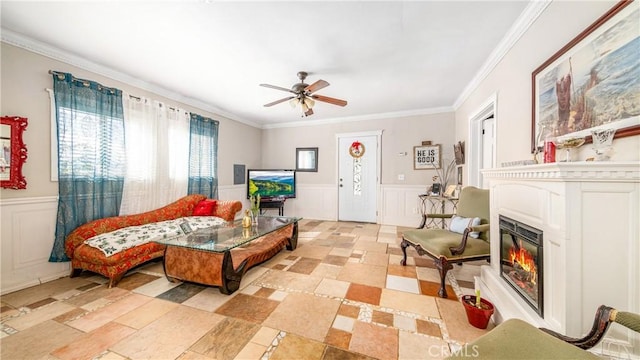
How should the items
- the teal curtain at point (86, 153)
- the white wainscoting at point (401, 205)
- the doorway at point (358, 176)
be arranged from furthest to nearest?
the doorway at point (358, 176) < the white wainscoting at point (401, 205) < the teal curtain at point (86, 153)

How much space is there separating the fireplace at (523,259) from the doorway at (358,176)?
339cm

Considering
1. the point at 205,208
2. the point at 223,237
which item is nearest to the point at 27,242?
the point at 205,208

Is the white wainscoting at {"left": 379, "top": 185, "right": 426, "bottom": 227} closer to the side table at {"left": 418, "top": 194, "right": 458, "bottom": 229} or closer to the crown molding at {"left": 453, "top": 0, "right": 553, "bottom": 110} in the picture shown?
the side table at {"left": 418, "top": 194, "right": 458, "bottom": 229}

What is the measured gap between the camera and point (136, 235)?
2.65m

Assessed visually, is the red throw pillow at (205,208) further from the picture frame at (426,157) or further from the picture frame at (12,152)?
the picture frame at (426,157)

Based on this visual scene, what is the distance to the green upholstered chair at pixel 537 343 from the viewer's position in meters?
0.87

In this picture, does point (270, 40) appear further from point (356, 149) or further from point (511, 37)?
point (356, 149)

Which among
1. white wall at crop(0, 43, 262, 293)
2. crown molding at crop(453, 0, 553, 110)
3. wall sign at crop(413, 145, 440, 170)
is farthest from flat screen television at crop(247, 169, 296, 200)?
crown molding at crop(453, 0, 553, 110)

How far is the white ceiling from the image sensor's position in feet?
6.21

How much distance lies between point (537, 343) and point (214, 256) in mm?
2321

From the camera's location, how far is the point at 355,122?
5.34 metres

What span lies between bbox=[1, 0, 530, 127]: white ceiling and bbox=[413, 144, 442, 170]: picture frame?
142 centimetres

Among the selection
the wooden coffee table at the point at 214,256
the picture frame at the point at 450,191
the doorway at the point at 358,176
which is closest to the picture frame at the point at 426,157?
the picture frame at the point at 450,191

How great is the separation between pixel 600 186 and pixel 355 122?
178 inches
